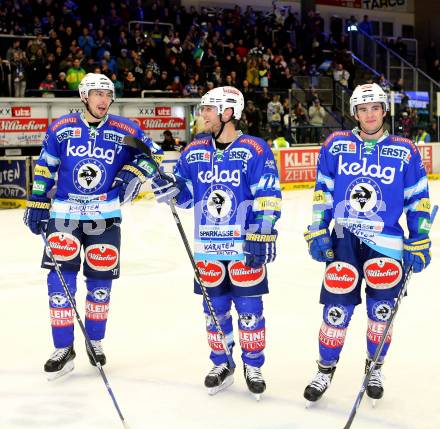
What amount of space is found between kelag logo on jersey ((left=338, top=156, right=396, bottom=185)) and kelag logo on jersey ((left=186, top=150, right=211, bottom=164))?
0.77 meters

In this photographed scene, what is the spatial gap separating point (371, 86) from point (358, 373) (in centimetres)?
182

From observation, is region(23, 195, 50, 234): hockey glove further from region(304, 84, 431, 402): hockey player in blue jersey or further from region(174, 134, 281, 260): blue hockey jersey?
region(304, 84, 431, 402): hockey player in blue jersey

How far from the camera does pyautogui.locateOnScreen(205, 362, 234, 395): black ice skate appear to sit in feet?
14.9

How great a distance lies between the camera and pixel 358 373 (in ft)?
16.1


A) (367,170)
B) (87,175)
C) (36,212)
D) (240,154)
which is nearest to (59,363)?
(36,212)

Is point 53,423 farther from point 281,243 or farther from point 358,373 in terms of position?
point 281,243

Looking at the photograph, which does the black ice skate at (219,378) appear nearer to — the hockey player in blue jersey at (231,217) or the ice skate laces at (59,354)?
the hockey player in blue jersey at (231,217)

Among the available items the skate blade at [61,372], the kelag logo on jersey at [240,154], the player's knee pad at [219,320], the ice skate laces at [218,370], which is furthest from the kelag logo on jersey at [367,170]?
the skate blade at [61,372]

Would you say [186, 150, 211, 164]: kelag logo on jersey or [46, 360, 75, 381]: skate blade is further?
[46, 360, 75, 381]: skate blade

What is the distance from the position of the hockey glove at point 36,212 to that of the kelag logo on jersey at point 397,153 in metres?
2.12

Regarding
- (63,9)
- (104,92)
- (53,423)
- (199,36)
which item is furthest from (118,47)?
(53,423)

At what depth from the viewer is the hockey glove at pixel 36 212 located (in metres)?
4.87

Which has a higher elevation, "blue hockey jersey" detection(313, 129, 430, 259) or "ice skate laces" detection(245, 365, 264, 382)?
"blue hockey jersey" detection(313, 129, 430, 259)

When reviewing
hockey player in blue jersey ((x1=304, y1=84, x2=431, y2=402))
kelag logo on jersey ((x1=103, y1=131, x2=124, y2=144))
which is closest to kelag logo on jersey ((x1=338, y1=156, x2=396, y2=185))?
hockey player in blue jersey ((x1=304, y1=84, x2=431, y2=402))
